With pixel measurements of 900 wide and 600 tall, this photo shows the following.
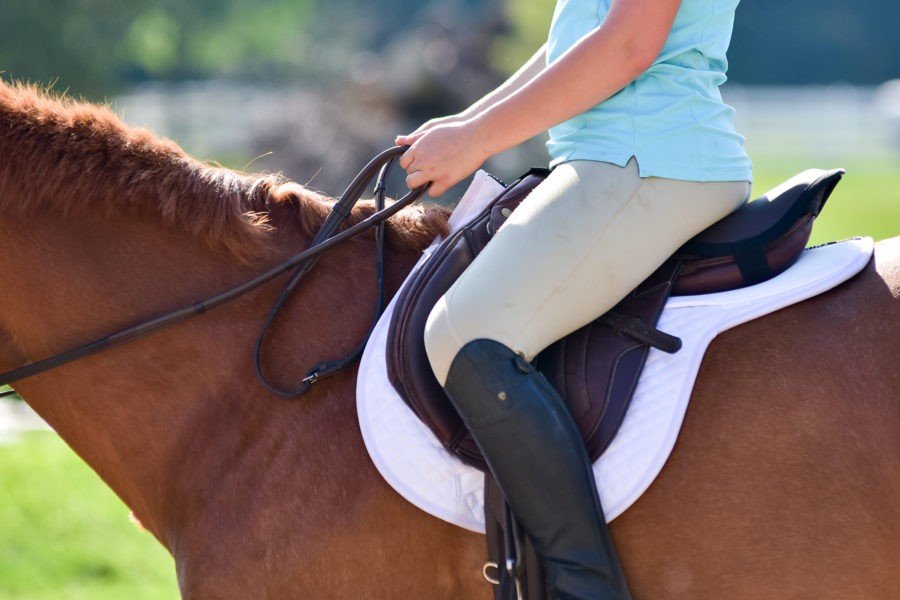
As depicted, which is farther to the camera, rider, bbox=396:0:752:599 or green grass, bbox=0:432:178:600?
green grass, bbox=0:432:178:600

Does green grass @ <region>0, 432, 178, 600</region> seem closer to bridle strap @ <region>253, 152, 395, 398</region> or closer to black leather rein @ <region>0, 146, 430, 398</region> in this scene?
black leather rein @ <region>0, 146, 430, 398</region>

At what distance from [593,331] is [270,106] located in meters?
24.1

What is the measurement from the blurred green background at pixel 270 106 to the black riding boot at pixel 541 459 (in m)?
0.94

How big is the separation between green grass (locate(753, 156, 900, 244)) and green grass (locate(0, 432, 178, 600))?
38.4ft

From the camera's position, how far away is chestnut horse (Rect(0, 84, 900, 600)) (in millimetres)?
2393

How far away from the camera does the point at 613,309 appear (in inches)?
100

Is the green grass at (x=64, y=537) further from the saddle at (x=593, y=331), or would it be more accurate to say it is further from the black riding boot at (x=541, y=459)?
the black riding boot at (x=541, y=459)

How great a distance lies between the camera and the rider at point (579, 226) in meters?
2.37

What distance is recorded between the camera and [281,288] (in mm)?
2795

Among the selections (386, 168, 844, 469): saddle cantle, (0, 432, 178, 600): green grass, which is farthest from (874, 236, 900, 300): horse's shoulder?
(0, 432, 178, 600): green grass

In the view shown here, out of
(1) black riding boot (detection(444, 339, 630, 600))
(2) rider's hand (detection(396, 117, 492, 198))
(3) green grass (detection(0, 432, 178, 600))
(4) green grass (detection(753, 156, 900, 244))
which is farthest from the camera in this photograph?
(4) green grass (detection(753, 156, 900, 244))

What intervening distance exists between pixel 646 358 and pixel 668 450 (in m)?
0.23

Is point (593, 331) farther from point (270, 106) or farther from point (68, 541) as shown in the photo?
point (270, 106)

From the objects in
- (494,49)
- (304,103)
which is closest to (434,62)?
(304,103)
